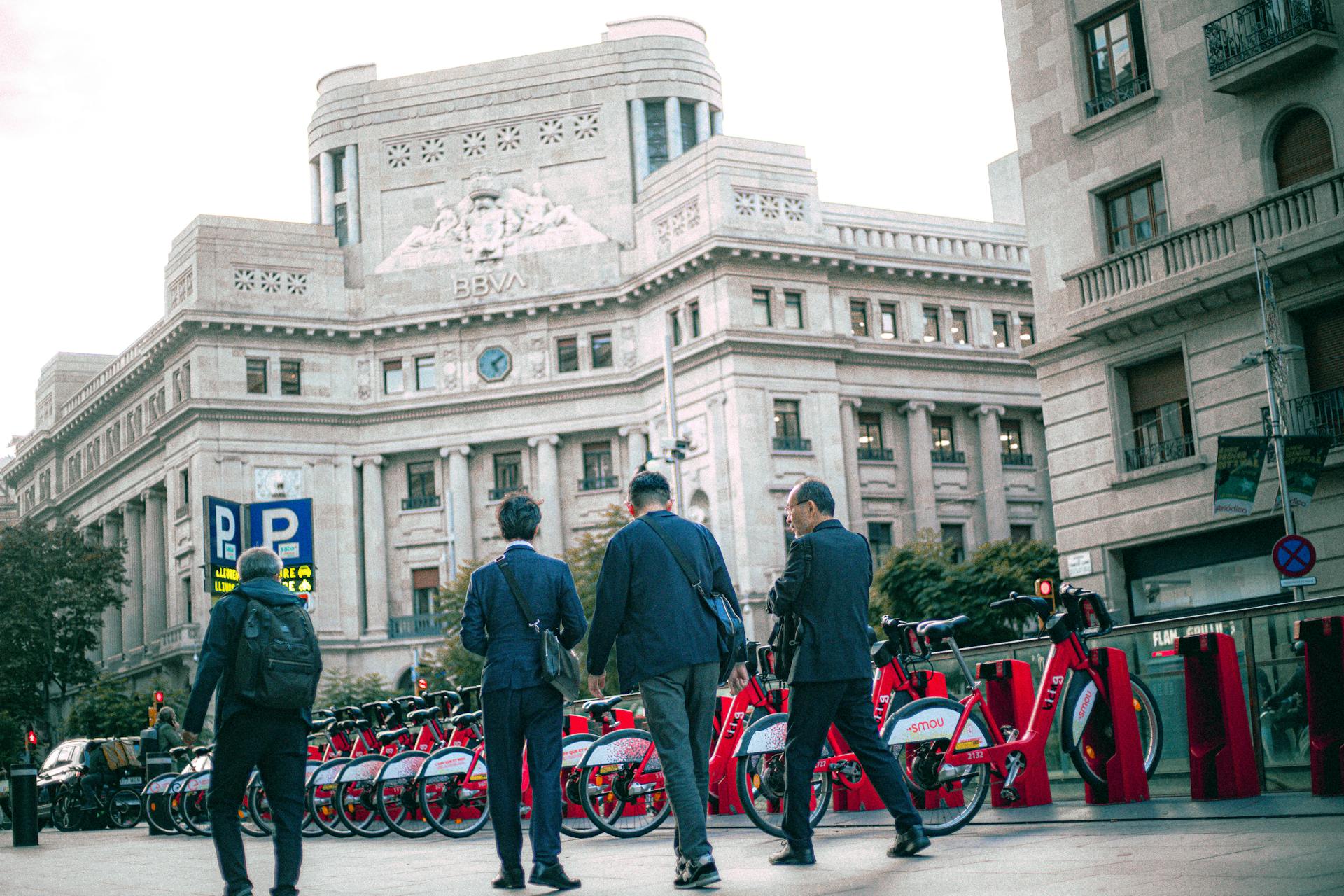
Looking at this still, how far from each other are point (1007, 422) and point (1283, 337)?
35932mm

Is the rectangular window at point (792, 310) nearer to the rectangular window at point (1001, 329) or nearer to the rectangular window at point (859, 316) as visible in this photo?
the rectangular window at point (859, 316)

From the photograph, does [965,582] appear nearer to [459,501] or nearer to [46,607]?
[459,501]

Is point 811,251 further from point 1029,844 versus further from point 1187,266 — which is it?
point 1029,844

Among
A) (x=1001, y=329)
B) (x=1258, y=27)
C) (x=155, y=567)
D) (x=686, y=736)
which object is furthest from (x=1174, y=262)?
(x=155, y=567)

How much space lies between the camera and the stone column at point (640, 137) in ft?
197

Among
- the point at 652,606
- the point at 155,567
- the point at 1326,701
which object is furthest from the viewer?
the point at 155,567

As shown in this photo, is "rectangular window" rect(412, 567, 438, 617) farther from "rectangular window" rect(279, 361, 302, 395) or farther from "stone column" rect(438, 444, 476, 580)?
"rectangular window" rect(279, 361, 302, 395)

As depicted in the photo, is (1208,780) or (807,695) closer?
(807,695)

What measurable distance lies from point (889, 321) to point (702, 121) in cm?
1282

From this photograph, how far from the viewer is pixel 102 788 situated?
2717 cm

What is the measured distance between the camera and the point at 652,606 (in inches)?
335

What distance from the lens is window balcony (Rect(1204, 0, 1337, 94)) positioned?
23.2 m

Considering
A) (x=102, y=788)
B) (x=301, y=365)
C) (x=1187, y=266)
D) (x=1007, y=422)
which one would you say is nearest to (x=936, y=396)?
(x=1007, y=422)

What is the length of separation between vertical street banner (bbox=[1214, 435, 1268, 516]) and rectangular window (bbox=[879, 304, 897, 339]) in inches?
1284
